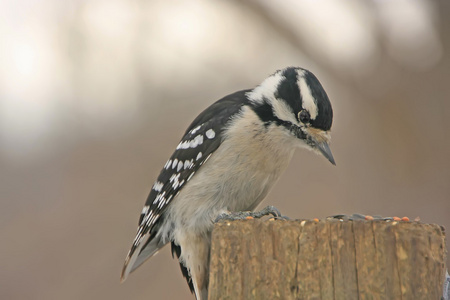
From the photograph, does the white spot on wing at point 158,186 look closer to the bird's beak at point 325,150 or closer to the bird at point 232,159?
the bird at point 232,159

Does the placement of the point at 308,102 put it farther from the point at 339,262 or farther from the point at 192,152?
the point at 339,262

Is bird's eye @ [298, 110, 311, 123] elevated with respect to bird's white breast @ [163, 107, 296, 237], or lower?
elevated

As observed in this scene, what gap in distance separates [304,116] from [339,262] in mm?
1124


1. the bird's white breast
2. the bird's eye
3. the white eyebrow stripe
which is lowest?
the bird's white breast

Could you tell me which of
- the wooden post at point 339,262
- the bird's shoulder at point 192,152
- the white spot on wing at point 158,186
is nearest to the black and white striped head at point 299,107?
the bird's shoulder at point 192,152

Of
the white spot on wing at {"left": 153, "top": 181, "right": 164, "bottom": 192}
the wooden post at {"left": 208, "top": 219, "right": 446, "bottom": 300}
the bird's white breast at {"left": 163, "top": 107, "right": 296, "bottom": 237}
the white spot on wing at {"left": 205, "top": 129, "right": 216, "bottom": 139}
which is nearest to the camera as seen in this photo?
the wooden post at {"left": 208, "top": 219, "right": 446, "bottom": 300}

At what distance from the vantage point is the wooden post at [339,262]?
1.64 meters

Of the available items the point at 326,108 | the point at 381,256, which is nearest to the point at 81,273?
the point at 326,108

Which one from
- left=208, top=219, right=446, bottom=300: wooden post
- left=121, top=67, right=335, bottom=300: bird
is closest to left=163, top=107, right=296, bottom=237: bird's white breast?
left=121, top=67, right=335, bottom=300: bird

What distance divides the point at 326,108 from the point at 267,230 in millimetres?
1035

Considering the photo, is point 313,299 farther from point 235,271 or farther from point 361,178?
point 361,178

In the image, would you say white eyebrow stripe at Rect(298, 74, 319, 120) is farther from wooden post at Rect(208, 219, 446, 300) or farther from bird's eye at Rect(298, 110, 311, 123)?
wooden post at Rect(208, 219, 446, 300)

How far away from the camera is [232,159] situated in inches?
111

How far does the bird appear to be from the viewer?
108 inches
